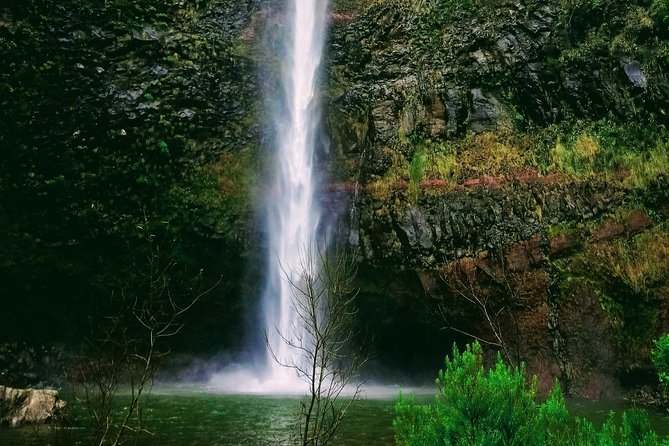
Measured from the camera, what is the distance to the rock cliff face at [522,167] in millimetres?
19062

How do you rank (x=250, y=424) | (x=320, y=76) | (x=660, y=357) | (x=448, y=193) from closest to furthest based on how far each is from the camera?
1. (x=660, y=357)
2. (x=250, y=424)
3. (x=448, y=193)
4. (x=320, y=76)

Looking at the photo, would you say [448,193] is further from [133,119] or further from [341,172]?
[133,119]

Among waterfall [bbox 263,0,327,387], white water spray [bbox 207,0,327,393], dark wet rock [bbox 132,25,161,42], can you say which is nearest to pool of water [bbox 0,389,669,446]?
white water spray [bbox 207,0,327,393]

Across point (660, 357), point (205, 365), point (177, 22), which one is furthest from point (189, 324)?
point (660, 357)

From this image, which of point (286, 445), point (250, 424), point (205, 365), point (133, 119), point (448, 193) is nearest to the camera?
point (286, 445)

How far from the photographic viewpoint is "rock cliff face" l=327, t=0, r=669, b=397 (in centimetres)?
1906

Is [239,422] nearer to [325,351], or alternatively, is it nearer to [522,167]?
[325,351]

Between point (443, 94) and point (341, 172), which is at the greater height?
point (443, 94)

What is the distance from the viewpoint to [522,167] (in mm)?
22422

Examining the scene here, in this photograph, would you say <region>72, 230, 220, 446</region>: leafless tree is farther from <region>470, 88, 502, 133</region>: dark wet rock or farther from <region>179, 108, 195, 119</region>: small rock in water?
<region>470, 88, 502, 133</region>: dark wet rock

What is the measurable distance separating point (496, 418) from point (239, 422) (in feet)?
30.3

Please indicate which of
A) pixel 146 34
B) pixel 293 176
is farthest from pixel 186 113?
pixel 293 176

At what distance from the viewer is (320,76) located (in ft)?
94.1

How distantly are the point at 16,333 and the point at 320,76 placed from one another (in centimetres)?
1829
